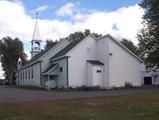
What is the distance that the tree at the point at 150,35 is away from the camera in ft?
137

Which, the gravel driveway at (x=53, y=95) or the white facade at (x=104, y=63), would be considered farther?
the white facade at (x=104, y=63)

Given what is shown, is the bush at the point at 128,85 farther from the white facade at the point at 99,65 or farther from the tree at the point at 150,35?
the tree at the point at 150,35

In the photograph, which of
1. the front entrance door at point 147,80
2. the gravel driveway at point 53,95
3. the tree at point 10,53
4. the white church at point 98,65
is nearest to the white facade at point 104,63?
the white church at point 98,65

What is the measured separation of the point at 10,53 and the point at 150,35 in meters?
49.3

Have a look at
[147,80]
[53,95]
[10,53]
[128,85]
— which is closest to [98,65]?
[128,85]

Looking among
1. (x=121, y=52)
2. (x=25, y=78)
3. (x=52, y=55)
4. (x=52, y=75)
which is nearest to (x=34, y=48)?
(x=25, y=78)

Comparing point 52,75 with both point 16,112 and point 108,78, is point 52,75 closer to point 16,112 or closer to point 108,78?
point 108,78

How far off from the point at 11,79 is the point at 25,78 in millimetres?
25924

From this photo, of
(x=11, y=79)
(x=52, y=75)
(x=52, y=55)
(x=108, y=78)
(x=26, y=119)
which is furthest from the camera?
(x=11, y=79)

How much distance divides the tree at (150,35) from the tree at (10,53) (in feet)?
153

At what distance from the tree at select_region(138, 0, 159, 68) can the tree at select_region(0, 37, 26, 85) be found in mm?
46558

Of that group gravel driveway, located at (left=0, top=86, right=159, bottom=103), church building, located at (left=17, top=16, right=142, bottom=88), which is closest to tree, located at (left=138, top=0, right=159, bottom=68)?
church building, located at (left=17, top=16, right=142, bottom=88)

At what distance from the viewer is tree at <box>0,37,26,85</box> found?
84188mm

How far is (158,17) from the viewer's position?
41.5 meters
